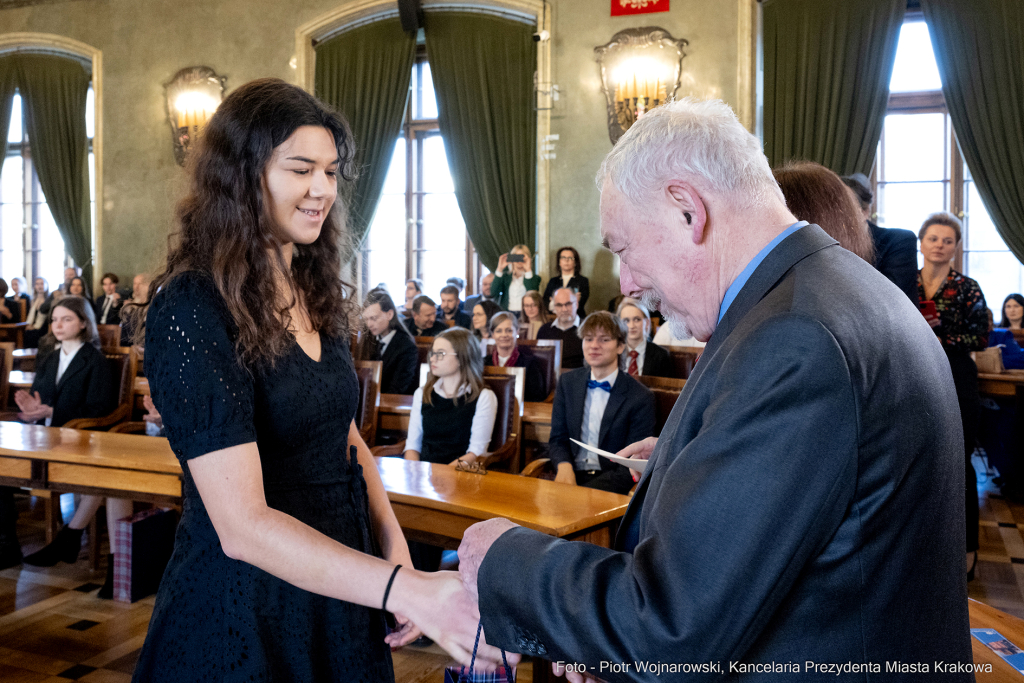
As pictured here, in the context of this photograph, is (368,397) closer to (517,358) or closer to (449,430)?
(449,430)

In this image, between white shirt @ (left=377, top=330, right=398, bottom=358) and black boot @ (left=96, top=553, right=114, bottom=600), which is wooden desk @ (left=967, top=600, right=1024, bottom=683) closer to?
black boot @ (left=96, top=553, right=114, bottom=600)

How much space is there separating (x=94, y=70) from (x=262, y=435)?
36.5 feet

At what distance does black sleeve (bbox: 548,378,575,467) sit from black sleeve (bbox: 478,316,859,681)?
2939 millimetres

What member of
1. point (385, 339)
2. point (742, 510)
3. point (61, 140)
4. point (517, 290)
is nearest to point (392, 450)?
point (385, 339)

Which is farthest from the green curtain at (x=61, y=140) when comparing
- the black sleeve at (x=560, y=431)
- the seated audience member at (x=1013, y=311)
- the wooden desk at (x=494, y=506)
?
the seated audience member at (x=1013, y=311)

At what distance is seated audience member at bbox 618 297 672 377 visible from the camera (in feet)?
16.5

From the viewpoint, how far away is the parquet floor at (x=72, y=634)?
2883mm

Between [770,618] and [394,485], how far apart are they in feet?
6.16

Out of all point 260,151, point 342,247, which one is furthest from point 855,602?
point 342,247

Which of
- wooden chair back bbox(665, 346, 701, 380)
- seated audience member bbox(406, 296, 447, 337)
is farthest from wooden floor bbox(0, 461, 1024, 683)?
seated audience member bbox(406, 296, 447, 337)

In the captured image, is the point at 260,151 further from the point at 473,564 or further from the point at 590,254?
the point at 590,254

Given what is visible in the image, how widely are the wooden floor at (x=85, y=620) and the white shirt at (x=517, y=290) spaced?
4665 millimetres

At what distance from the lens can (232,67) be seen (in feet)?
32.2

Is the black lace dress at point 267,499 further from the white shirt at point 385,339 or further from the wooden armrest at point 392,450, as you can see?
the white shirt at point 385,339
